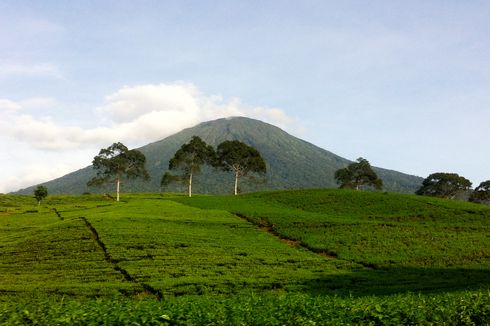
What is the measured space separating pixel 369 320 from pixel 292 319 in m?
2.45

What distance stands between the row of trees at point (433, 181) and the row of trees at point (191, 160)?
127 ft

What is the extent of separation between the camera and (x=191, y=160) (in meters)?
138

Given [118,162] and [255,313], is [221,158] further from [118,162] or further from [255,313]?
[255,313]

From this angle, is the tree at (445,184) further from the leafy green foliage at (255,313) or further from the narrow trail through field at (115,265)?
the leafy green foliage at (255,313)

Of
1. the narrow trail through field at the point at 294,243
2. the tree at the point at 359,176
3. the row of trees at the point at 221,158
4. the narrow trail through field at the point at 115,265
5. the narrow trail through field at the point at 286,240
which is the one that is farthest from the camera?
the tree at the point at 359,176

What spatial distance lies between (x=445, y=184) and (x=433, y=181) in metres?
4.63

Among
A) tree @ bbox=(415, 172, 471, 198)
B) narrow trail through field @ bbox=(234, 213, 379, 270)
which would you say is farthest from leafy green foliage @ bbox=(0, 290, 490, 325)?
tree @ bbox=(415, 172, 471, 198)

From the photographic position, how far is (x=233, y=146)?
133m

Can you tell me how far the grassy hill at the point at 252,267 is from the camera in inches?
508

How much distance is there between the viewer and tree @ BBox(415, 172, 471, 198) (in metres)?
160

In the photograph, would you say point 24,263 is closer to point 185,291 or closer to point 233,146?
point 185,291

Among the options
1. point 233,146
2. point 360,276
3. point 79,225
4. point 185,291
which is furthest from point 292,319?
point 233,146

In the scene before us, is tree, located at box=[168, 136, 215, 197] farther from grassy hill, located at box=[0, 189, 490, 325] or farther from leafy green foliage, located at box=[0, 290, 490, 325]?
leafy green foliage, located at box=[0, 290, 490, 325]

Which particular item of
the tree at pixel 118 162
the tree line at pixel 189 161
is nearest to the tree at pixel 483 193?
the tree line at pixel 189 161
